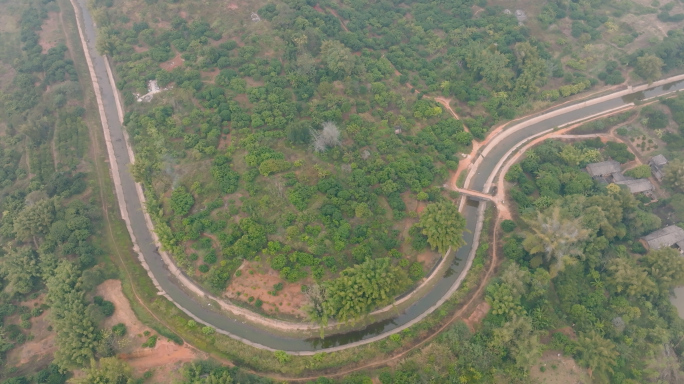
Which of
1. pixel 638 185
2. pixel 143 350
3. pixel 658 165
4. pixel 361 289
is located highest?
pixel 658 165

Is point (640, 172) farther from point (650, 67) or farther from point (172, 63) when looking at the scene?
→ point (172, 63)

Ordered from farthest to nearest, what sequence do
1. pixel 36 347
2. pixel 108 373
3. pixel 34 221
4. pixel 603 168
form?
pixel 603 168 → pixel 34 221 → pixel 36 347 → pixel 108 373

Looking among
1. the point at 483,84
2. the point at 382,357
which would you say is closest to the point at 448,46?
the point at 483,84

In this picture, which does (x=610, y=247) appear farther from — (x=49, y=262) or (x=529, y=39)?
(x=49, y=262)

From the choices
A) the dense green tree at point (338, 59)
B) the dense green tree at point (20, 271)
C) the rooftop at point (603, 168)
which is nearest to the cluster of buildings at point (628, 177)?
the rooftop at point (603, 168)

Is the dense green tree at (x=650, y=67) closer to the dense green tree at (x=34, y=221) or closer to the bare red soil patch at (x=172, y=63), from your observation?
the bare red soil patch at (x=172, y=63)

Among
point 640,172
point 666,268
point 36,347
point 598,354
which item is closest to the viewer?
point 598,354

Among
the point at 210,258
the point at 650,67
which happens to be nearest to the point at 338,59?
the point at 210,258

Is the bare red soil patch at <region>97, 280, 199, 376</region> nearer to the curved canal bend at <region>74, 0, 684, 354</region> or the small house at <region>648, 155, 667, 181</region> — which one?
the curved canal bend at <region>74, 0, 684, 354</region>
